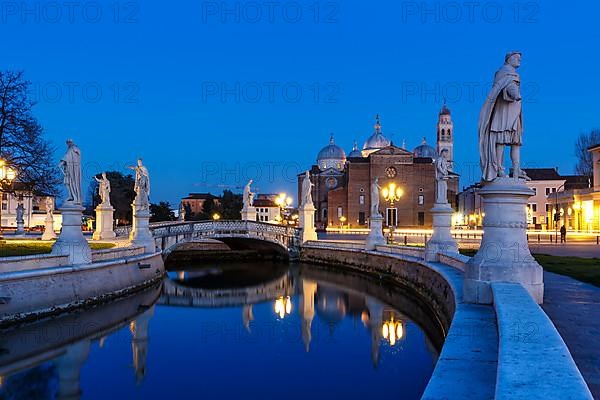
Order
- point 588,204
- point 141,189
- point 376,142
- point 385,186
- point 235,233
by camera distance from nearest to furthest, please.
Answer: point 141,189 < point 235,233 < point 588,204 < point 385,186 < point 376,142

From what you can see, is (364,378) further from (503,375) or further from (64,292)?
(64,292)

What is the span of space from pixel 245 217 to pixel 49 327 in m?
28.3

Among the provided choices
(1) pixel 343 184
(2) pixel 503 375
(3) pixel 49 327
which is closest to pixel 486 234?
(2) pixel 503 375

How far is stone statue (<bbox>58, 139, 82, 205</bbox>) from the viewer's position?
58.1 feet

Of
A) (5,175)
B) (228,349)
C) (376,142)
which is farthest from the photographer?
(376,142)

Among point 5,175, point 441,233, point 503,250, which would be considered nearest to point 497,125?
point 503,250

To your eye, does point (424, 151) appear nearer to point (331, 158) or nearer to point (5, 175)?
point (331, 158)

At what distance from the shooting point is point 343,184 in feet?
282

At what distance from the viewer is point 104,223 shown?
3303 centimetres

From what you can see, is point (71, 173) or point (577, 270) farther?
point (71, 173)

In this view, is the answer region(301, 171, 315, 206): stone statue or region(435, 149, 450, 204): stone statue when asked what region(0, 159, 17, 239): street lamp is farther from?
region(301, 171, 315, 206): stone statue

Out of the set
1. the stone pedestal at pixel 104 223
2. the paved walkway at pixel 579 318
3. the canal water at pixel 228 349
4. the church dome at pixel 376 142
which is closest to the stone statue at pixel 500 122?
the paved walkway at pixel 579 318

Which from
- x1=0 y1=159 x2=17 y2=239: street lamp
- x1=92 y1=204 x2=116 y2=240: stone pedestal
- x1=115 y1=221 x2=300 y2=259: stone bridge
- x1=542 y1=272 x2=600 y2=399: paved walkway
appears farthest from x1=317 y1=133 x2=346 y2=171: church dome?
x1=542 y1=272 x2=600 y2=399: paved walkway

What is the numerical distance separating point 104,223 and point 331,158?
65.4 m
